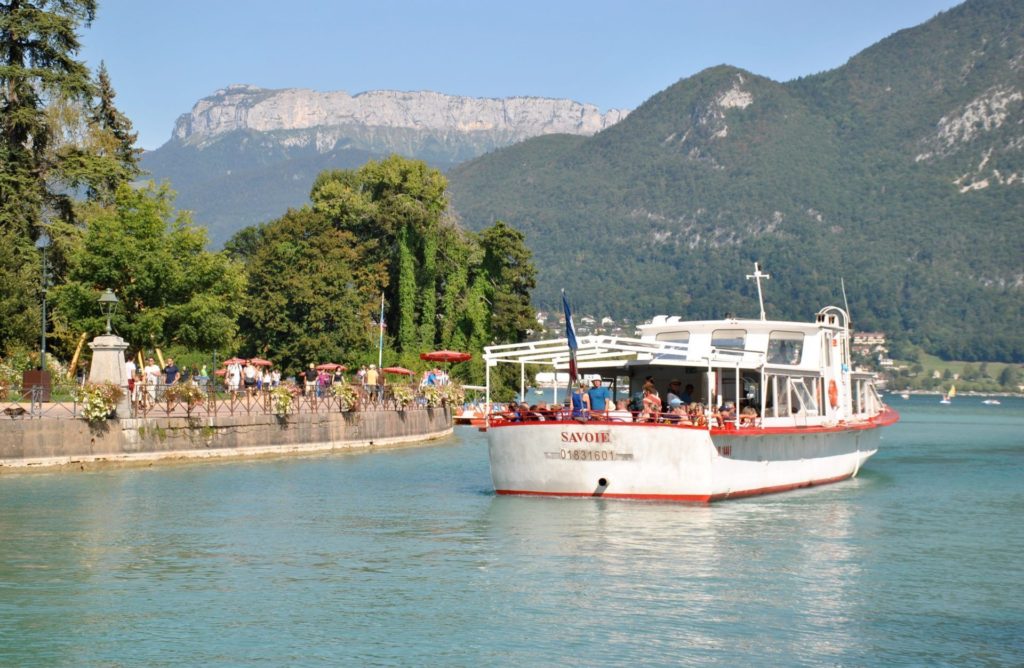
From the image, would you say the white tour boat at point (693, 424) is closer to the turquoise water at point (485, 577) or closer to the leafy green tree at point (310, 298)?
the turquoise water at point (485, 577)

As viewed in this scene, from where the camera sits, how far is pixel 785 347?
3975cm

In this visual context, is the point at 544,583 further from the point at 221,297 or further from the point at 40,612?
the point at 221,297

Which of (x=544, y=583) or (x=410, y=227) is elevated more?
(x=410, y=227)

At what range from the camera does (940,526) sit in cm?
3356

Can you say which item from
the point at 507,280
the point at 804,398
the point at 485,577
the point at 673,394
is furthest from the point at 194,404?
the point at 507,280

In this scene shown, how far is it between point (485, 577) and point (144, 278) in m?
35.4

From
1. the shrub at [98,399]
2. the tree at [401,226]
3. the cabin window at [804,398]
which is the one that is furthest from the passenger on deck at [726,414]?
the tree at [401,226]

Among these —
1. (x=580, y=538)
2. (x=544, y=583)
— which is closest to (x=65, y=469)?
(x=580, y=538)

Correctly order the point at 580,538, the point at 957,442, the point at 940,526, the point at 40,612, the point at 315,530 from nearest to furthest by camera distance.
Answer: the point at 40,612, the point at 580,538, the point at 315,530, the point at 940,526, the point at 957,442

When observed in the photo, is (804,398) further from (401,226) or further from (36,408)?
(401,226)

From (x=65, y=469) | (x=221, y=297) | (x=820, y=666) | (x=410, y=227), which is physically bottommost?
(x=820, y=666)

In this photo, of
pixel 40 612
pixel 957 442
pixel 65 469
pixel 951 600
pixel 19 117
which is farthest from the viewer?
pixel 957 442

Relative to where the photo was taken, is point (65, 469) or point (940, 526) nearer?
point (940, 526)

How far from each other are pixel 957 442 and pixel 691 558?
188ft
